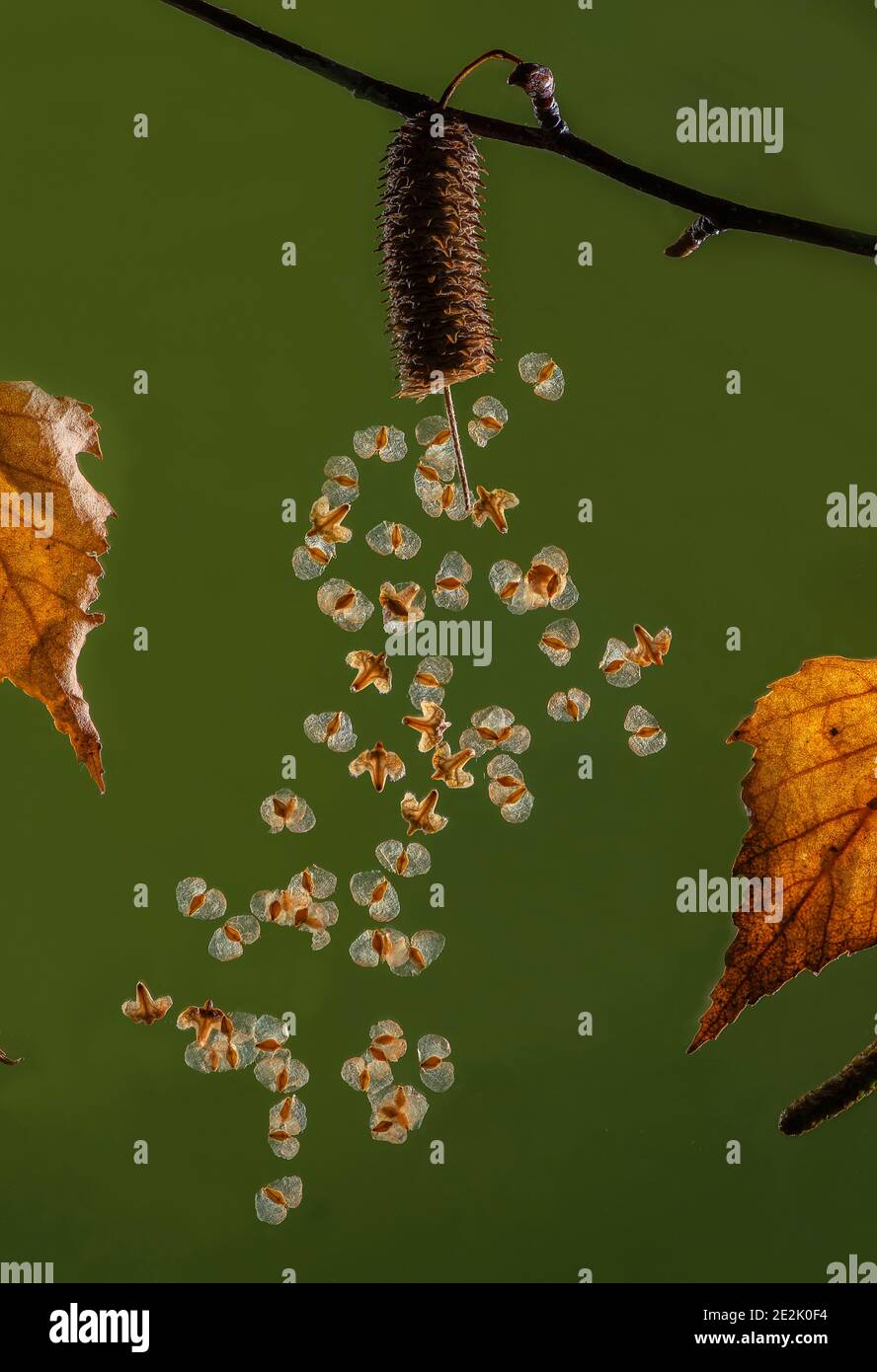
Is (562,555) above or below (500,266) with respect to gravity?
below

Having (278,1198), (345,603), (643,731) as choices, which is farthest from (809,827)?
(278,1198)

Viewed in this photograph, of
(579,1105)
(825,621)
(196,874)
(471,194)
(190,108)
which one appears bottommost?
(579,1105)

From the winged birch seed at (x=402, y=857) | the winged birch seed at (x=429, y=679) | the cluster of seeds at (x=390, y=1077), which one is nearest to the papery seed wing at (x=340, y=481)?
the winged birch seed at (x=429, y=679)

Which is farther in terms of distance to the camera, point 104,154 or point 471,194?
point 104,154

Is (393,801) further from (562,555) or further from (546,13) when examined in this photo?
(546,13)

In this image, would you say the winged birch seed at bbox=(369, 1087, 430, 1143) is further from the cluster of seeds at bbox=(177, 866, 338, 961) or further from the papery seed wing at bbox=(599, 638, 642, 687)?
the papery seed wing at bbox=(599, 638, 642, 687)

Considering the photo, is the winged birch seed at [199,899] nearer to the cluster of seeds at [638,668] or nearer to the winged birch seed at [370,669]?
the winged birch seed at [370,669]
